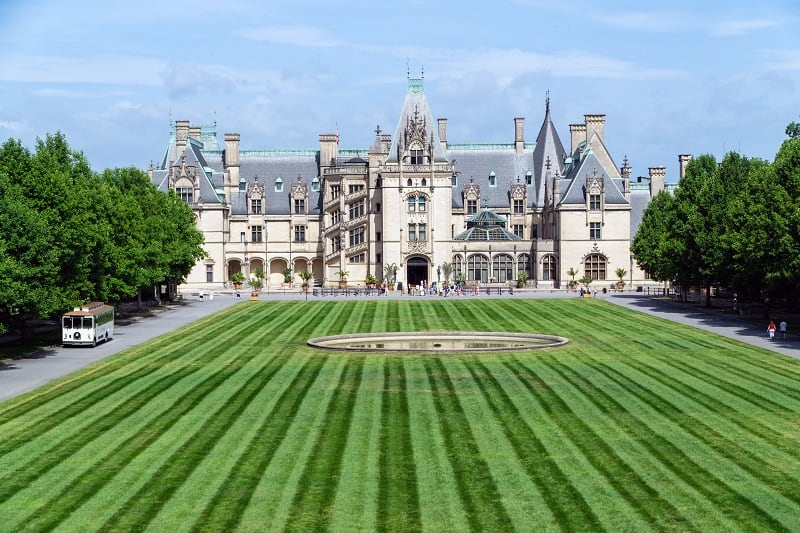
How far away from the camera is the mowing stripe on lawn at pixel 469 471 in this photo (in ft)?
78.9

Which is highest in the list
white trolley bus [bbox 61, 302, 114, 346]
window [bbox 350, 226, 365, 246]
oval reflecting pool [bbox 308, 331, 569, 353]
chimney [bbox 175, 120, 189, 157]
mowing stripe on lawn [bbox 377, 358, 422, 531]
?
chimney [bbox 175, 120, 189, 157]

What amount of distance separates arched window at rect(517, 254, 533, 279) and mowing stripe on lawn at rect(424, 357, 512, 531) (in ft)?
264

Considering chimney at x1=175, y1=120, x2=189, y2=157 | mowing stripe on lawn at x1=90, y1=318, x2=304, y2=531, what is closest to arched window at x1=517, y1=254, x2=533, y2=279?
chimney at x1=175, y1=120, x2=189, y2=157

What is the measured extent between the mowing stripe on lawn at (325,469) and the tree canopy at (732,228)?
109 feet

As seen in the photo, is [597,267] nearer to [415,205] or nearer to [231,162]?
[415,205]

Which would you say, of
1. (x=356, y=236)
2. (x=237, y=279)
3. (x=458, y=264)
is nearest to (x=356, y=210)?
(x=356, y=236)

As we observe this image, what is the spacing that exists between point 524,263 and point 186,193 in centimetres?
4054

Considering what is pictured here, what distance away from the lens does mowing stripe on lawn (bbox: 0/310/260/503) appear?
A: 27453mm

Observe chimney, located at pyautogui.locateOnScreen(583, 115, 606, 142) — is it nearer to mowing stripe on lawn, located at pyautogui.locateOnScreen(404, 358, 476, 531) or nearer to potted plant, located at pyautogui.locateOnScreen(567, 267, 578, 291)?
potted plant, located at pyautogui.locateOnScreen(567, 267, 578, 291)

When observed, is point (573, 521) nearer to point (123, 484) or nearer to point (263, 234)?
point (123, 484)

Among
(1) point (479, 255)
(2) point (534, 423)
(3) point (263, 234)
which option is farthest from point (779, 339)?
(3) point (263, 234)

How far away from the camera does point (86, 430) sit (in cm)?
3344

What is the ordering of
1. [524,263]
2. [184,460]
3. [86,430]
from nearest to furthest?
[184,460]
[86,430]
[524,263]

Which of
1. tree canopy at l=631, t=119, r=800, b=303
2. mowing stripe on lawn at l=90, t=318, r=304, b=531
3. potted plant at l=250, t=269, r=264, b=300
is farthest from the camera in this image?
potted plant at l=250, t=269, r=264, b=300
